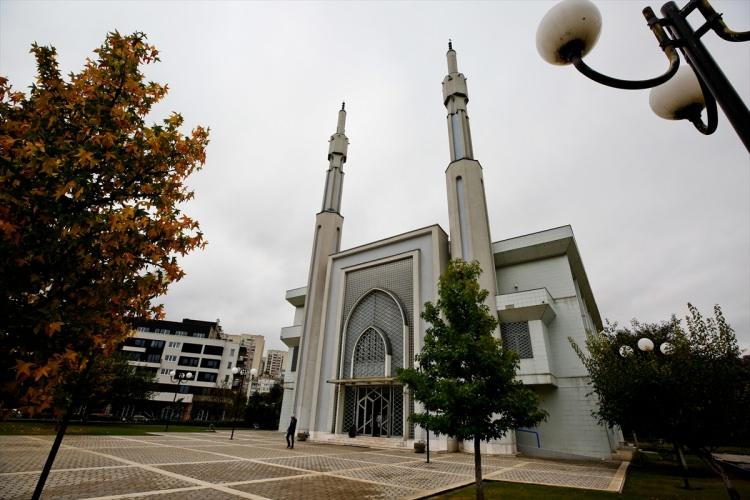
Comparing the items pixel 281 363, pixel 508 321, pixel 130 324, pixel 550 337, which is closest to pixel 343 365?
pixel 508 321

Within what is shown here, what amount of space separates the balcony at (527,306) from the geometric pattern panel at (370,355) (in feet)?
26.3

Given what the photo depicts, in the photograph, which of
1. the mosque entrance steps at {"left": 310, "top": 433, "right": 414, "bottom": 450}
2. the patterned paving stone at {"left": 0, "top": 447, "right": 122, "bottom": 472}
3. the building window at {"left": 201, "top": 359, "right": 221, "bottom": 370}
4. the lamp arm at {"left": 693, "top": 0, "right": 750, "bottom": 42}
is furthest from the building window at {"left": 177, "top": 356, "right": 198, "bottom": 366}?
the lamp arm at {"left": 693, "top": 0, "right": 750, "bottom": 42}

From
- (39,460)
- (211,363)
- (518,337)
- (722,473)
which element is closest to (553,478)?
(722,473)

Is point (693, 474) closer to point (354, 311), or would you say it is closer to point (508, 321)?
point (508, 321)

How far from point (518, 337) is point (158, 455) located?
18.3 meters

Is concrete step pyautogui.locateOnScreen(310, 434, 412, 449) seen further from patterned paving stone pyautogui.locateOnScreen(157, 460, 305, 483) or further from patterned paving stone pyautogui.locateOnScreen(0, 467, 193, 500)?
patterned paving stone pyautogui.locateOnScreen(0, 467, 193, 500)

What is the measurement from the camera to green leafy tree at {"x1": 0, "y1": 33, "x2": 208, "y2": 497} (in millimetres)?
3477

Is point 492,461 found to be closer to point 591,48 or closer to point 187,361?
point 591,48

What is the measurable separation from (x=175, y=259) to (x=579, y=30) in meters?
5.02

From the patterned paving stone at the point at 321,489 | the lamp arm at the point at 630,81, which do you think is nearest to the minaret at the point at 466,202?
the patterned paving stone at the point at 321,489

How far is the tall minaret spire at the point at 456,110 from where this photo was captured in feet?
86.4

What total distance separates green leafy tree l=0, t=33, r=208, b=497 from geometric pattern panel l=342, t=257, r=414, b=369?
62.7 feet

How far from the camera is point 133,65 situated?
464cm

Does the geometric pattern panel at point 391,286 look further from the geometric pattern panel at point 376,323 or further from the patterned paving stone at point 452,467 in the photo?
the patterned paving stone at point 452,467
